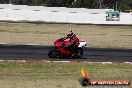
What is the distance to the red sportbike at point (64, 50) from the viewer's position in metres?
23.2

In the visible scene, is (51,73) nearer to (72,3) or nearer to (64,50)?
(64,50)

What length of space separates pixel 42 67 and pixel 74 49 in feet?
16.1

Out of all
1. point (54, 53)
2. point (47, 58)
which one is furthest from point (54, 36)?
point (47, 58)

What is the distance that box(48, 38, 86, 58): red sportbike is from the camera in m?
23.2

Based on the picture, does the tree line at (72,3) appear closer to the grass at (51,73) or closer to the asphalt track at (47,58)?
the asphalt track at (47,58)

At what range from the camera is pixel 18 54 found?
24.5 metres

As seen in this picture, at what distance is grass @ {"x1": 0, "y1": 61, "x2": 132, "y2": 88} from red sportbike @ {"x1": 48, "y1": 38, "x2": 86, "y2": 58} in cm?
230

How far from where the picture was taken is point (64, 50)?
23.5 m

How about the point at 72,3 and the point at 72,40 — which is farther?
the point at 72,3

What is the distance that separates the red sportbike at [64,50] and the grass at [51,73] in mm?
2303

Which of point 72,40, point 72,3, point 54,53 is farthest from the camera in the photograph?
point 72,3

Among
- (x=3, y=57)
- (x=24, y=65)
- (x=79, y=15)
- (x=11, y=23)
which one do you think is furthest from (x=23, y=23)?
(x=24, y=65)

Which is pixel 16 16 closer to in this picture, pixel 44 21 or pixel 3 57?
pixel 44 21

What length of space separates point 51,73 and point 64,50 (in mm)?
6088
